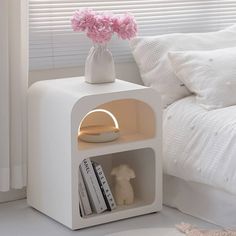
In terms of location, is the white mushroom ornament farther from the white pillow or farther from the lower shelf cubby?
the white pillow

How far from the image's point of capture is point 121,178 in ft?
11.0

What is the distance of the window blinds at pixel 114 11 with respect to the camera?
3.46 m

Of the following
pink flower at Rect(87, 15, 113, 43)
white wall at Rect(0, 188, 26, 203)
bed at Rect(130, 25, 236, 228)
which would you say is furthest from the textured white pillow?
white wall at Rect(0, 188, 26, 203)

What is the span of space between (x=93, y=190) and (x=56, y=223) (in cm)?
22

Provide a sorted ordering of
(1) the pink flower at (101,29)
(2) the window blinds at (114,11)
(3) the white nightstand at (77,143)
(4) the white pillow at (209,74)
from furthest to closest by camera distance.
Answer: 1. (2) the window blinds at (114,11)
2. (4) the white pillow at (209,74)
3. (1) the pink flower at (101,29)
4. (3) the white nightstand at (77,143)

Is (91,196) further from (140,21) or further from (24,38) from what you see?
(140,21)

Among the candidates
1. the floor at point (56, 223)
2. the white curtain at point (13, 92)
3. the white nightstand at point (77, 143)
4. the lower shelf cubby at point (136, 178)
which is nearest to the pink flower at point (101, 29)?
the white nightstand at point (77, 143)

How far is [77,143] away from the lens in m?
3.04

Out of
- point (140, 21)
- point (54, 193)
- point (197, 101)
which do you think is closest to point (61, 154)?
point (54, 193)

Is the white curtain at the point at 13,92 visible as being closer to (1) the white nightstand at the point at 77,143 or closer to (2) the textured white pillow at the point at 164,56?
(1) the white nightstand at the point at 77,143

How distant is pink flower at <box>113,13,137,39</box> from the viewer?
127 inches

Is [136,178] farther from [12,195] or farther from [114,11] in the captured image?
[114,11]

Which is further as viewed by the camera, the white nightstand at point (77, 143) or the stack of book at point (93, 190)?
the stack of book at point (93, 190)

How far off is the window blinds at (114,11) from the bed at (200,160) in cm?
52
